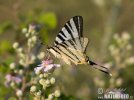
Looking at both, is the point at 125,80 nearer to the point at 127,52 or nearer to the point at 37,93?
the point at 127,52

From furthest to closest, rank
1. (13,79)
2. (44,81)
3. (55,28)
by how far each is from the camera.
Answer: (55,28) → (13,79) → (44,81)

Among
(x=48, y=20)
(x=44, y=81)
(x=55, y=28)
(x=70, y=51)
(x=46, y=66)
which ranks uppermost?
(x=55, y=28)

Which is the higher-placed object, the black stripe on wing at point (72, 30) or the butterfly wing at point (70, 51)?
the black stripe on wing at point (72, 30)

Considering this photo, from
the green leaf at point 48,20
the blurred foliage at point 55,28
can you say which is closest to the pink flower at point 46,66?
the blurred foliage at point 55,28

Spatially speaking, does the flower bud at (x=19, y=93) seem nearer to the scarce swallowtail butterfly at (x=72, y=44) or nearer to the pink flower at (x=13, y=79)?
the pink flower at (x=13, y=79)

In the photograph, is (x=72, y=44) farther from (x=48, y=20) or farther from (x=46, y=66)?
(x=48, y=20)

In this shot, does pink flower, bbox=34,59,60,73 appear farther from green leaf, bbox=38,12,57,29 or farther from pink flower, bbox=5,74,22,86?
green leaf, bbox=38,12,57,29

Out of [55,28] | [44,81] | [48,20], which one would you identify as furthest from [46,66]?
[55,28]

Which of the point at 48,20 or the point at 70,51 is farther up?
the point at 48,20

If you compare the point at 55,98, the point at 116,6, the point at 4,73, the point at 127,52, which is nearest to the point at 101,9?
the point at 116,6
